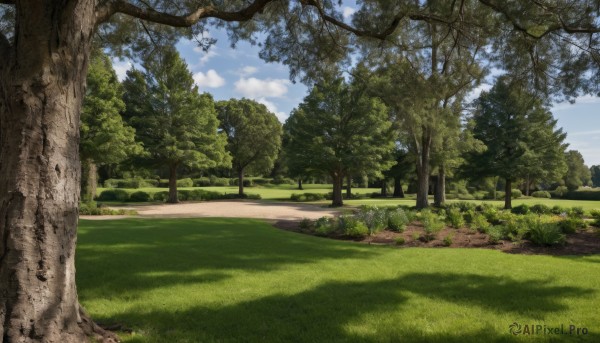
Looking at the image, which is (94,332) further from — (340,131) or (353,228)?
(340,131)

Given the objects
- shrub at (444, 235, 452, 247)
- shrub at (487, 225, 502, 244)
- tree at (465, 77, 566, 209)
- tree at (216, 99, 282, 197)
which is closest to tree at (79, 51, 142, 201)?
tree at (216, 99, 282, 197)

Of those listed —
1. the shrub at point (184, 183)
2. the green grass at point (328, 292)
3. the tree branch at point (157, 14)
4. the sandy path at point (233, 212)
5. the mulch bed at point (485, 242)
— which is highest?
the tree branch at point (157, 14)

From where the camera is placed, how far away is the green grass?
4.07 meters

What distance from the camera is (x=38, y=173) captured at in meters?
3.12

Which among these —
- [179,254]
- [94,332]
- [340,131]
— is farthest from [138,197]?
[94,332]

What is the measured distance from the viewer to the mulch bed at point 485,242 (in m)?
9.42

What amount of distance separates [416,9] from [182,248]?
7077 millimetres

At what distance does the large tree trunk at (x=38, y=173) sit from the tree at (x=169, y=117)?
23761 mm

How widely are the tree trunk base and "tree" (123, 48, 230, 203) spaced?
23595 millimetres

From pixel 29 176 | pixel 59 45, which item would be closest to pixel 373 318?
pixel 29 176

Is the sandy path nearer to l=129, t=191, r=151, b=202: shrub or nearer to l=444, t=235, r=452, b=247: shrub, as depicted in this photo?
l=129, t=191, r=151, b=202: shrub

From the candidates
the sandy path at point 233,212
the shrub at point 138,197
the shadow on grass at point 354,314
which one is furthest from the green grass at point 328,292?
the shrub at point 138,197

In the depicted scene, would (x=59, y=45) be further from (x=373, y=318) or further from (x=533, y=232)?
(x=533, y=232)
